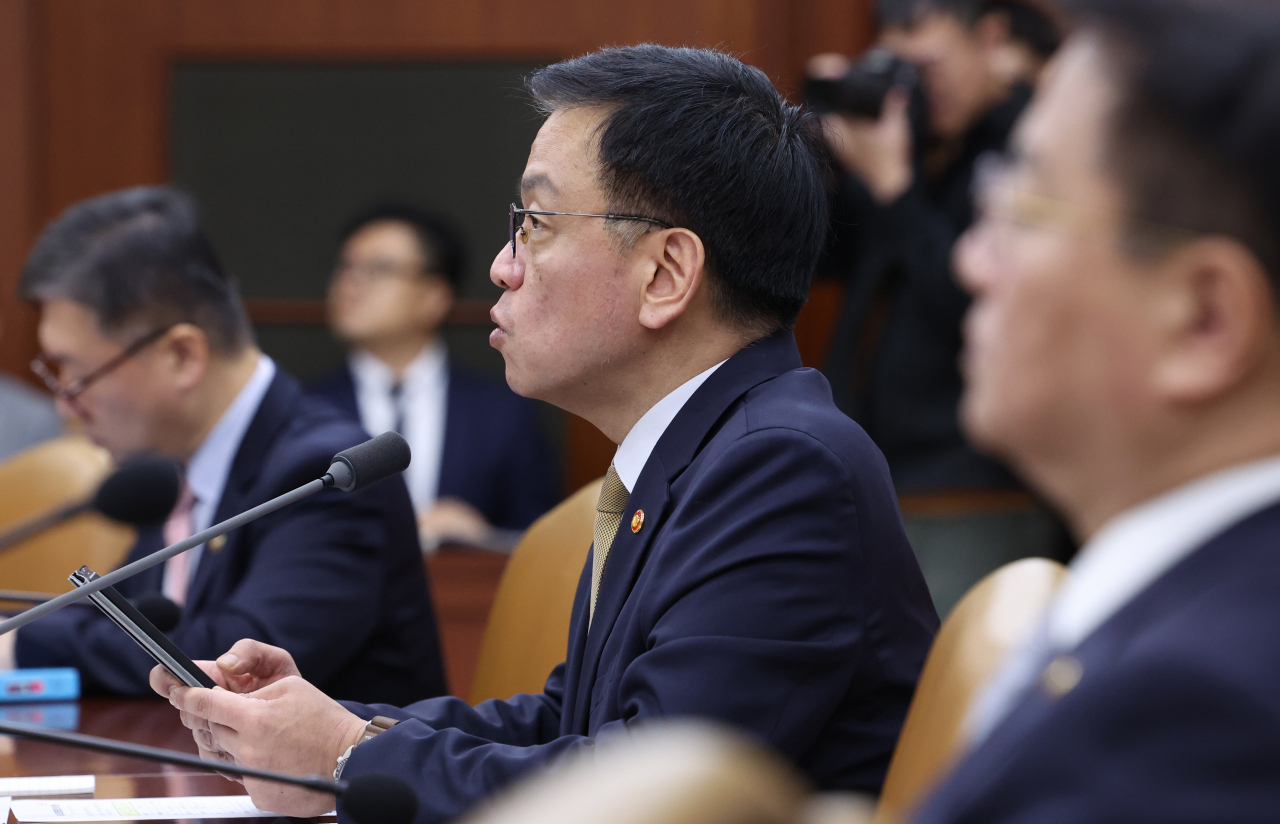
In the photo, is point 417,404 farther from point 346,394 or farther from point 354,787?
point 354,787

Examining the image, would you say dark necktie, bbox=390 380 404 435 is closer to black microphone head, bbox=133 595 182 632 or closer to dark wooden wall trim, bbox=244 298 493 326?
dark wooden wall trim, bbox=244 298 493 326

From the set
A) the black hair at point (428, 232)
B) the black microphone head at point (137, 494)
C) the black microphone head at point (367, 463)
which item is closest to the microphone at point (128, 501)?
the black microphone head at point (137, 494)

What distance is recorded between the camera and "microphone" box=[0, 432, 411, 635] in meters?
1.06

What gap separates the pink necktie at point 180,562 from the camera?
1.90 m

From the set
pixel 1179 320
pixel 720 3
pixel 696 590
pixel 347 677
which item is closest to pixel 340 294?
pixel 720 3

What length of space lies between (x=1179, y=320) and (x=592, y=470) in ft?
9.86

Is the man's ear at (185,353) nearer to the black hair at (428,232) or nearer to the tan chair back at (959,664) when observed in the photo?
the tan chair back at (959,664)

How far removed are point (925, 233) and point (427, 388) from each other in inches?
55.0

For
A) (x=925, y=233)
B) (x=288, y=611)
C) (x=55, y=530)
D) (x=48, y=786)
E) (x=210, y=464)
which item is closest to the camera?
(x=48, y=786)

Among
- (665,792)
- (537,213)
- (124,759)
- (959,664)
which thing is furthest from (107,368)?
(665,792)

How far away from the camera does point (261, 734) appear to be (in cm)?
113

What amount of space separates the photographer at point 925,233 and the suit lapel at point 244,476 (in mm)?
1077

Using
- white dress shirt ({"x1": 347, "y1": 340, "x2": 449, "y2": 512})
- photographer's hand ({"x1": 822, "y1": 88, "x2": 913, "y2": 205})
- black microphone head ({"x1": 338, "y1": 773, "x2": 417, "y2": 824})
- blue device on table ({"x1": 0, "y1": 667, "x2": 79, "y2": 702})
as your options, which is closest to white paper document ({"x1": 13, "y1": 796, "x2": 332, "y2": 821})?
black microphone head ({"x1": 338, "y1": 773, "x2": 417, "y2": 824})

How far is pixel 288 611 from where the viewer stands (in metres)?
1.61
